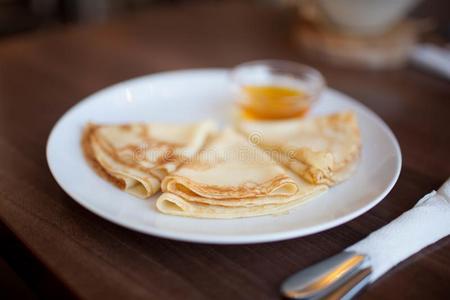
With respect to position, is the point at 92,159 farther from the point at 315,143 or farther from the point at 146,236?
the point at 315,143

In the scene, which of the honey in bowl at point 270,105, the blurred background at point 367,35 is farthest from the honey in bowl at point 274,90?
the blurred background at point 367,35

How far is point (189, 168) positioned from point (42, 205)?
278 millimetres

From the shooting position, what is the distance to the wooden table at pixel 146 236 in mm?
709

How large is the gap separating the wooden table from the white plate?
4 centimetres

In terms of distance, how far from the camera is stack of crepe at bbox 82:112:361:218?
0.82m

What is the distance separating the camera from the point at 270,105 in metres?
1.24

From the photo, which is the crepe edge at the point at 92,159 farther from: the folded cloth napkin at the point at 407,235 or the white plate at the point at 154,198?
the folded cloth napkin at the point at 407,235

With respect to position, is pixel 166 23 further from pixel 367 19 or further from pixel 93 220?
pixel 93 220

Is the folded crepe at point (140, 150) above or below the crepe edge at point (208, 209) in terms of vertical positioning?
below

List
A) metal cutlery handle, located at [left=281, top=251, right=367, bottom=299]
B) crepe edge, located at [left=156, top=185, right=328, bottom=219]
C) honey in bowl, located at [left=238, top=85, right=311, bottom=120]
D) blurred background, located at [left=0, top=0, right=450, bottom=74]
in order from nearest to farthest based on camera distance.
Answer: metal cutlery handle, located at [left=281, top=251, right=367, bottom=299], crepe edge, located at [left=156, top=185, right=328, bottom=219], honey in bowl, located at [left=238, top=85, right=311, bottom=120], blurred background, located at [left=0, top=0, right=450, bottom=74]

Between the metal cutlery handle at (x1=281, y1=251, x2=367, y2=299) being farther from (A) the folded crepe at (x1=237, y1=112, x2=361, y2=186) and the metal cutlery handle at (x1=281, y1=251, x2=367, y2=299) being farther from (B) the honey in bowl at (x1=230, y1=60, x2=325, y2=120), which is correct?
(B) the honey in bowl at (x1=230, y1=60, x2=325, y2=120)

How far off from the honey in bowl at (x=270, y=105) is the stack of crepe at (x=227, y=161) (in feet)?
0.27

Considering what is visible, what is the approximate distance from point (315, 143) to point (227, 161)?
Answer: 0.22m

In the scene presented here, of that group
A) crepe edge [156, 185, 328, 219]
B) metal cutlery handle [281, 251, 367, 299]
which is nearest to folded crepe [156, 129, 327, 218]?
crepe edge [156, 185, 328, 219]
